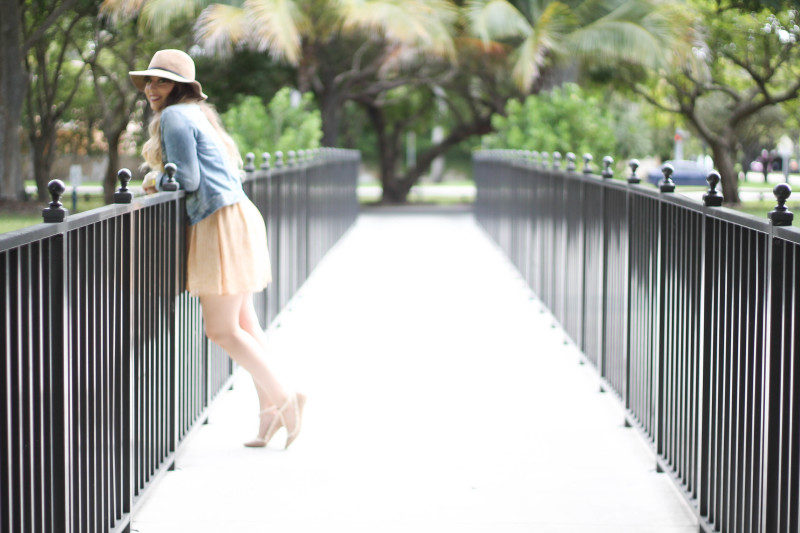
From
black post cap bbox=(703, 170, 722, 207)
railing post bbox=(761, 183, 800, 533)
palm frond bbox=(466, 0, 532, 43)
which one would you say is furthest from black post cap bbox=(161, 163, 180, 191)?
palm frond bbox=(466, 0, 532, 43)

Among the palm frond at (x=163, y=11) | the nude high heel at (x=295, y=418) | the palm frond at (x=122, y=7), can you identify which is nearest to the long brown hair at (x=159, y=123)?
the nude high heel at (x=295, y=418)

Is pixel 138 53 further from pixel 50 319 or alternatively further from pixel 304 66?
pixel 50 319

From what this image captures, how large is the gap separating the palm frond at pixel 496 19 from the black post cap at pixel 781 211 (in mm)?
20975

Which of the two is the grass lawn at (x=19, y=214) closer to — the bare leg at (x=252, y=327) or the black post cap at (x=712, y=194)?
the bare leg at (x=252, y=327)

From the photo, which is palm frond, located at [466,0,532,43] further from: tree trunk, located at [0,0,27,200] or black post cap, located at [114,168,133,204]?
black post cap, located at [114,168,133,204]

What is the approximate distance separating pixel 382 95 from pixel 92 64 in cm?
966

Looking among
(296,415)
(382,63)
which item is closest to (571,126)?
(382,63)

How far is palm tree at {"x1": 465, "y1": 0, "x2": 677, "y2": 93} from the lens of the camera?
23531mm

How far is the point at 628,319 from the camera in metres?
6.44

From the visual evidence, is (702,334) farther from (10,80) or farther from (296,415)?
(10,80)

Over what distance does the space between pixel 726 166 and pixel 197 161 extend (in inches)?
1051

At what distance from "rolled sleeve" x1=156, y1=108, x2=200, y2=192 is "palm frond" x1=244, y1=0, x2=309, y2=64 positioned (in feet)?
51.9

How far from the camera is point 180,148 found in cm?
548

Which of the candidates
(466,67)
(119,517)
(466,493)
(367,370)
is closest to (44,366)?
(119,517)
